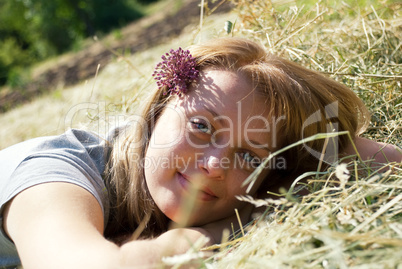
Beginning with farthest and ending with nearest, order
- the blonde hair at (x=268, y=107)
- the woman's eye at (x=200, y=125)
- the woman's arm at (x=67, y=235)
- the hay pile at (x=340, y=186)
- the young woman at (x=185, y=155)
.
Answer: the blonde hair at (x=268, y=107), the woman's eye at (x=200, y=125), the young woman at (x=185, y=155), the woman's arm at (x=67, y=235), the hay pile at (x=340, y=186)

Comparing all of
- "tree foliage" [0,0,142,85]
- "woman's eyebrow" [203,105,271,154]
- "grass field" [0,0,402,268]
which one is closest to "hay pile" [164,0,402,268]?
"grass field" [0,0,402,268]

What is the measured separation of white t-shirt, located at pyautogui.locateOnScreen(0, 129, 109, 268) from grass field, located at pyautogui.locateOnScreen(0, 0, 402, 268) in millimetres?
501

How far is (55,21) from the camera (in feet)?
60.9

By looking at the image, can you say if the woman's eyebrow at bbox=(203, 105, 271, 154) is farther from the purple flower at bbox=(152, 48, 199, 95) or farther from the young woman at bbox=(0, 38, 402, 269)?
the purple flower at bbox=(152, 48, 199, 95)

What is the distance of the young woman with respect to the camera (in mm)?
1457

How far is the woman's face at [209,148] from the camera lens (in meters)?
1.60

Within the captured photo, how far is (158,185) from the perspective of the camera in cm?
165

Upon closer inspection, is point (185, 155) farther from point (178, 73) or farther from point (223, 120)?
point (178, 73)

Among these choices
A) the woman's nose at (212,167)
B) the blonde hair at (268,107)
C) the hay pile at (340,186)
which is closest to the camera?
the hay pile at (340,186)

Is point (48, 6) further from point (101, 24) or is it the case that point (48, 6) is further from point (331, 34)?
point (331, 34)

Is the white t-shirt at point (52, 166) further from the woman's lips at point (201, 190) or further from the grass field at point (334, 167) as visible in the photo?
the grass field at point (334, 167)

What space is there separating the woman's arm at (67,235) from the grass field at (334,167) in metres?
0.13

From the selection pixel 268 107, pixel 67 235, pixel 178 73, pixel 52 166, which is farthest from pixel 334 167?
pixel 52 166

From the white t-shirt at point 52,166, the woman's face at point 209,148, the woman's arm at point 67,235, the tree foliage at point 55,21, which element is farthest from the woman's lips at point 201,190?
the tree foliage at point 55,21
